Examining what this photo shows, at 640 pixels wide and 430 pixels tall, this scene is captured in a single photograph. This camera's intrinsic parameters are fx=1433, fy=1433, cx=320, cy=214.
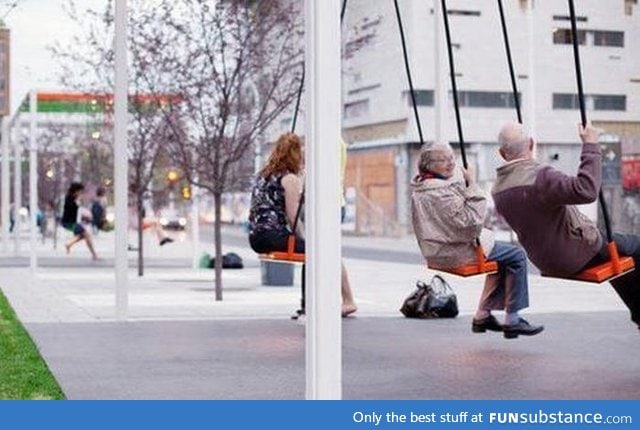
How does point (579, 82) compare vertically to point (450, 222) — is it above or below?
above

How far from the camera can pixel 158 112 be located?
73.3 ft

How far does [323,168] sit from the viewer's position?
18.9 feet

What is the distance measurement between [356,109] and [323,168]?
55.4 metres

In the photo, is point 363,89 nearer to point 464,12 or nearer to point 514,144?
point 464,12

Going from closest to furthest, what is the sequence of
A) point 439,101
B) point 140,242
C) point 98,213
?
point 439,101 < point 140,242 < point 98,213

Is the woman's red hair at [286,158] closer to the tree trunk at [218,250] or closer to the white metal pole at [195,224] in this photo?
the tree trunk at [218,250]

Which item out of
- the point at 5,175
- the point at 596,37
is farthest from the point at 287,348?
the point at 596,37

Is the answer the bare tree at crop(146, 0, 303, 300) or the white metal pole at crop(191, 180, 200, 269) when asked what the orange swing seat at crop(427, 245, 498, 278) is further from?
the white metal pole at crop(191, 180, 200, 269)

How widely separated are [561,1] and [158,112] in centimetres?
4268

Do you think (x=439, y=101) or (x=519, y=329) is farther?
(x=439, y=101)

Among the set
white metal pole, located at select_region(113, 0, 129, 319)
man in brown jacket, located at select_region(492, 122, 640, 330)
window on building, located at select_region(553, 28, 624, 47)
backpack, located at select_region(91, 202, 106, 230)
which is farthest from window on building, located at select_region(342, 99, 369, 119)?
man in brown jacket, located at select_region(492, 122, 640, 330)

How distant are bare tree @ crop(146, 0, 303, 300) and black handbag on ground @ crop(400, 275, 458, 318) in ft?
11.2
